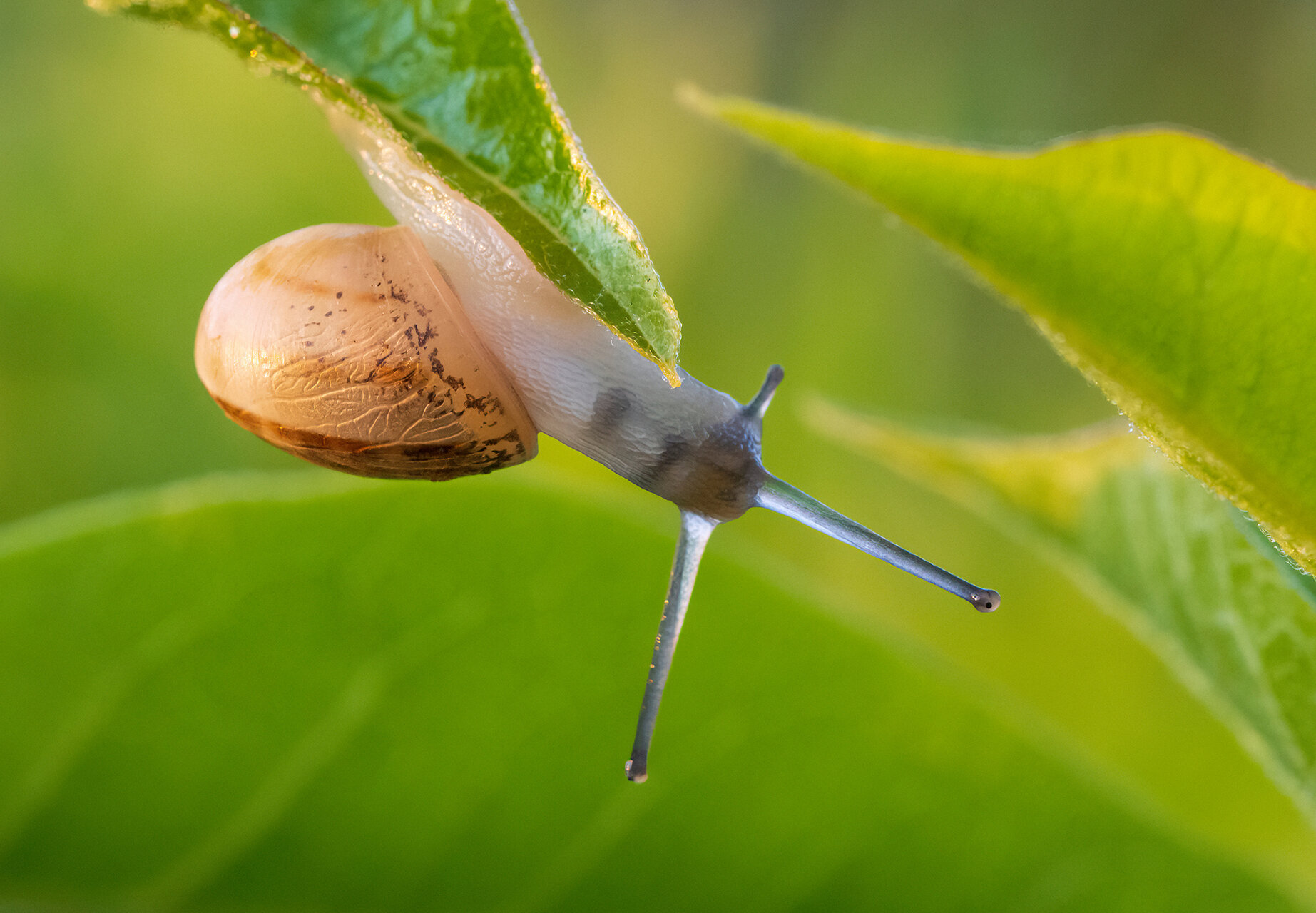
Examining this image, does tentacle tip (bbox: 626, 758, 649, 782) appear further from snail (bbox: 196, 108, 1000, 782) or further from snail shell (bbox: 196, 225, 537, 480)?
snail shell (bbox: 196, 225, 537, 480)

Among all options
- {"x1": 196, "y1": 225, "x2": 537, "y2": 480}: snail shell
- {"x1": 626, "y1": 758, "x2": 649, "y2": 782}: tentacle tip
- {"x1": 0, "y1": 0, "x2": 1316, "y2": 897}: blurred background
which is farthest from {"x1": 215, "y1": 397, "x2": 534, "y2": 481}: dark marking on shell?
{"x1": 0, "y1": 0, "x2": 1316, "y2": 897}: blurred background

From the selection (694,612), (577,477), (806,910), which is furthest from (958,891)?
(577,477)

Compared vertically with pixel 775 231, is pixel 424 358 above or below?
below

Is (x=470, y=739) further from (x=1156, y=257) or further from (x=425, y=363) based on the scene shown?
(x=1156, y=257)

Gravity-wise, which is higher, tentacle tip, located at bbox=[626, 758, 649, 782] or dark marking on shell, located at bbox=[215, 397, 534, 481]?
dark marking on shell, located at bbox=[215, 397, 534, 481]

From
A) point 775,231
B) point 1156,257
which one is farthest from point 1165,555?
point 775,231

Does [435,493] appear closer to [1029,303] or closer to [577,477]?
[1029,303]

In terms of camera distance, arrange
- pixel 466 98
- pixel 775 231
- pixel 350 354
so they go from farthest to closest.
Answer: pixel 775 231, pixel 350 354, pixel 466 98
